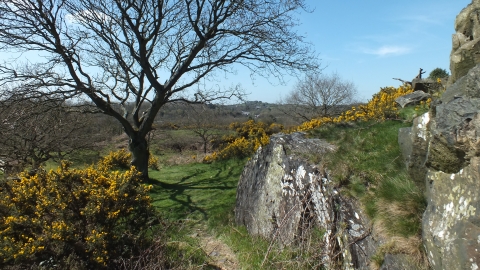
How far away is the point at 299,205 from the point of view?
5.21 metres

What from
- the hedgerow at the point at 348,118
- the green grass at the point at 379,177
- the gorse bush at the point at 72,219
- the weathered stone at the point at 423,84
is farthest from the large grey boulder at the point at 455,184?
the weathered stone at the point at 423,84

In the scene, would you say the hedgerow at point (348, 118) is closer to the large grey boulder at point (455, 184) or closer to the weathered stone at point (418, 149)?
the weathered stone at point (418, 149)

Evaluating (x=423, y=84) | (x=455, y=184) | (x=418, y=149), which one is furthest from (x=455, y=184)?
(x=423, y=84)

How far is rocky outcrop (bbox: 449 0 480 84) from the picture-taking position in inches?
159

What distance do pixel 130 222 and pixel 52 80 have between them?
629cm

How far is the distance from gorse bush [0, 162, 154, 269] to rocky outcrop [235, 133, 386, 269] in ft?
6.54

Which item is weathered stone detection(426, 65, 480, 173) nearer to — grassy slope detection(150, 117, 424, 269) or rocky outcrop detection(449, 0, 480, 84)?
grassy slope detection(150, 117, 424, 269)

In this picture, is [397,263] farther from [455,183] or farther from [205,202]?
[205,202]

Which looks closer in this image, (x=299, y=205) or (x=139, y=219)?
(x=299, y=205)

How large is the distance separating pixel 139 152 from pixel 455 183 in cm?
1064

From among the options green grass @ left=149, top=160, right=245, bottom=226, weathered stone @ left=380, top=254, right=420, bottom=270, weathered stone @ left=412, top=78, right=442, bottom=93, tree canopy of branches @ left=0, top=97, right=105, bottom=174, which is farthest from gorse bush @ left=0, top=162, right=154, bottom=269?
weathered stone @ left=412, top=78, right=442, bottom=93

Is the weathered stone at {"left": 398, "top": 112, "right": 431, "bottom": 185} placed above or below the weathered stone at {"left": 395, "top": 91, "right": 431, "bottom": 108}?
below

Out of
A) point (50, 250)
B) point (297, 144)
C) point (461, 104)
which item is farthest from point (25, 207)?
point (461, 104)

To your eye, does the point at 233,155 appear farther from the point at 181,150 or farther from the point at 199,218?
the point at 181,150
